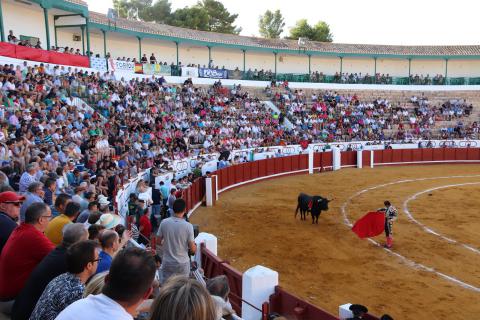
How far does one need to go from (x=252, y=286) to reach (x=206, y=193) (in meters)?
10.2

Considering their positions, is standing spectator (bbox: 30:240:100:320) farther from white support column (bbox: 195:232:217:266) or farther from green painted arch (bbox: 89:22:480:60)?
green painted arch (bbox: 89:22:480:60)

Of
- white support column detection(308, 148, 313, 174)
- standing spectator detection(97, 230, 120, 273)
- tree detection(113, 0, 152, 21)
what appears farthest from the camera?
tree detection(113, 0, 152, 21)

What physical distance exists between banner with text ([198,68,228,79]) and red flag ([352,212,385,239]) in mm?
20409

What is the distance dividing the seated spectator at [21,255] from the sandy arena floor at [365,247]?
5043 millimetres

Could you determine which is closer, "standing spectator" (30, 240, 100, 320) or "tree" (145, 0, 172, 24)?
"standing spectator" (30, 240, 100, 320)

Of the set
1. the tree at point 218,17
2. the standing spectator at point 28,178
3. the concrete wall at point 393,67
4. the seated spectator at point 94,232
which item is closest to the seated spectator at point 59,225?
the seated spectator at point 94,232

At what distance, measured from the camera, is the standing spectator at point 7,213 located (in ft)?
13.1

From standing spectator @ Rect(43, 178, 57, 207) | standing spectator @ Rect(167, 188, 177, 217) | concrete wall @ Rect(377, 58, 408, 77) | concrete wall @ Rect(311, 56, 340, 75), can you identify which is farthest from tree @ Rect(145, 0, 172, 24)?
standing spectator @ Rect(43, 178, 57, 207)

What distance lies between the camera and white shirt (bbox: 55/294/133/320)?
190cm

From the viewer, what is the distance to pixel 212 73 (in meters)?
30.0

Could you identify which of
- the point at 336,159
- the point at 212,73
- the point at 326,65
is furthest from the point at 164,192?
the point at 326,65

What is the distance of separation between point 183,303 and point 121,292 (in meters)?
0.32

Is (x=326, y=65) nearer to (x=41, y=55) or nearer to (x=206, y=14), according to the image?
(x=206, y=14)

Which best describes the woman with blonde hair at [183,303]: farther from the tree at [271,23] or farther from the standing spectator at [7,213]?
the tree at [271,23]
